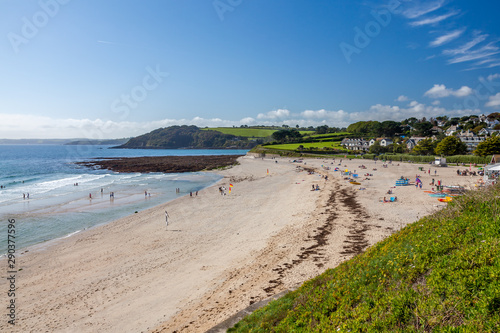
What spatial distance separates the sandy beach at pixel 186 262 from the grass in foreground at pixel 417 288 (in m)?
3.08

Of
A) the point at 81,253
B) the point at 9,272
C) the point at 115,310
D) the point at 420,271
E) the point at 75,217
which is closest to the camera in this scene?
the point at 420,271

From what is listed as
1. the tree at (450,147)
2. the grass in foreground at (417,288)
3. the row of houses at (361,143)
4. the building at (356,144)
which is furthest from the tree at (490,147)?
the grass in foreground at (417,288)

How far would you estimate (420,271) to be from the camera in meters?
5.75

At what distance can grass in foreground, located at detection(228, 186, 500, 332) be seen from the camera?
14.3 ft


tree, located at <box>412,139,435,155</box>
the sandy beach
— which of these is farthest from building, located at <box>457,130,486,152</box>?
the sandy beach

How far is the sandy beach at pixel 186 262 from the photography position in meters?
9.55

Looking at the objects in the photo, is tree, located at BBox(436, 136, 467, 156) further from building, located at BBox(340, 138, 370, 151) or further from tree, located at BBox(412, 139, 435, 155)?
building, located at BBox(340, 138, 370, 151)

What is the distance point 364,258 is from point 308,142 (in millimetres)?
111863

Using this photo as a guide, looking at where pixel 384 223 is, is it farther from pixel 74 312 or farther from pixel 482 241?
pixel 74 312

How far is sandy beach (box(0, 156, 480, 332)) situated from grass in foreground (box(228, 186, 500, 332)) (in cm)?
308

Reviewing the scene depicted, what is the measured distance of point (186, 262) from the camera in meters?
13.8

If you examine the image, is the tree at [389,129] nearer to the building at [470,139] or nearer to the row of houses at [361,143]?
the row of houses at [361,143]

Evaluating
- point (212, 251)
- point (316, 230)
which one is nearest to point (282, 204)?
point (316, 230)

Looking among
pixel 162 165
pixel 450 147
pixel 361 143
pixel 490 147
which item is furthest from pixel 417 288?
pixel 361 143
